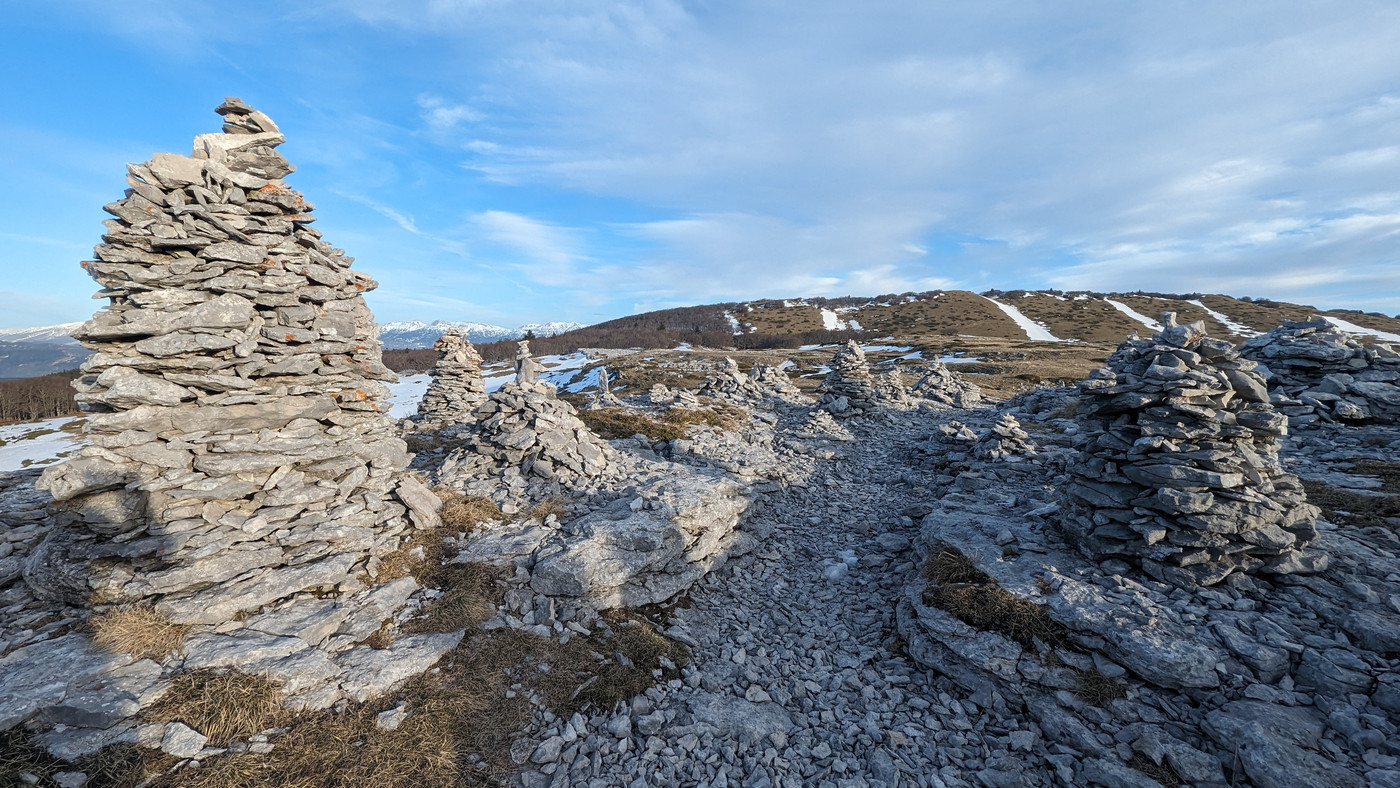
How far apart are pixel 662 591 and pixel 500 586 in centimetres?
345

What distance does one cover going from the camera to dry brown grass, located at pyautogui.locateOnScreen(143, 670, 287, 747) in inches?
229

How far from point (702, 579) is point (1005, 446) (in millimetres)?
12966

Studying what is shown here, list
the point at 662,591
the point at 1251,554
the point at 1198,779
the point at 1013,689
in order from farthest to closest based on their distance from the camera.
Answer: the point at 662,591, the point at 1251,554, the point at 1013,689, the point at 1198,779

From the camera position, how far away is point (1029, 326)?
138m

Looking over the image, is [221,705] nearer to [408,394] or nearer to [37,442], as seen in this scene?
[37,442]

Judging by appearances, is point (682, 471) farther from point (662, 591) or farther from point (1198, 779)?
point (1198, 779)

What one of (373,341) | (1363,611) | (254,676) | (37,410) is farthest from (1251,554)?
(37,410)

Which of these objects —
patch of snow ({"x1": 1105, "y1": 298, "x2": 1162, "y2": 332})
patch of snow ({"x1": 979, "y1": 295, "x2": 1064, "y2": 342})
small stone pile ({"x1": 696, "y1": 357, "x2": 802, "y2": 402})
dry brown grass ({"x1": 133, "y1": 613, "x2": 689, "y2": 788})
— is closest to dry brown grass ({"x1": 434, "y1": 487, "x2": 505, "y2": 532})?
dry brown grass ({"x1": 133, "y1": 613, "x2": 689, "y2": 788})

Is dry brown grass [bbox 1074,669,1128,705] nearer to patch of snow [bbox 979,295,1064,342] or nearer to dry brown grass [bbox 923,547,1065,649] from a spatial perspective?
dry brown grass [bbox 923,547,1065,649]

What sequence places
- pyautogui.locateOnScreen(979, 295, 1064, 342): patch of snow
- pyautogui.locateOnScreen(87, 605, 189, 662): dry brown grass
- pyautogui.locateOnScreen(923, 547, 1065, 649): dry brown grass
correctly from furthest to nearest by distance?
pyautogui.locateOnScreen(979, 295, 1064, 342): patch of snow < pyautogui.locateOnScreen(923, 547, 1065, 649): dry brown grass < pyautogui.locateOnScreen(87, 605, 189, 662): dry brown grass

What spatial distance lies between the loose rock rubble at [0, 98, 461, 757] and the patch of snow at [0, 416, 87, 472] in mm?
28555

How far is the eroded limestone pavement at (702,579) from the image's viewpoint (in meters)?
6.58

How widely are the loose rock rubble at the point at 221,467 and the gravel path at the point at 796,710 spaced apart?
3641 mm

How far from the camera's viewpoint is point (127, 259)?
26.3 ft
